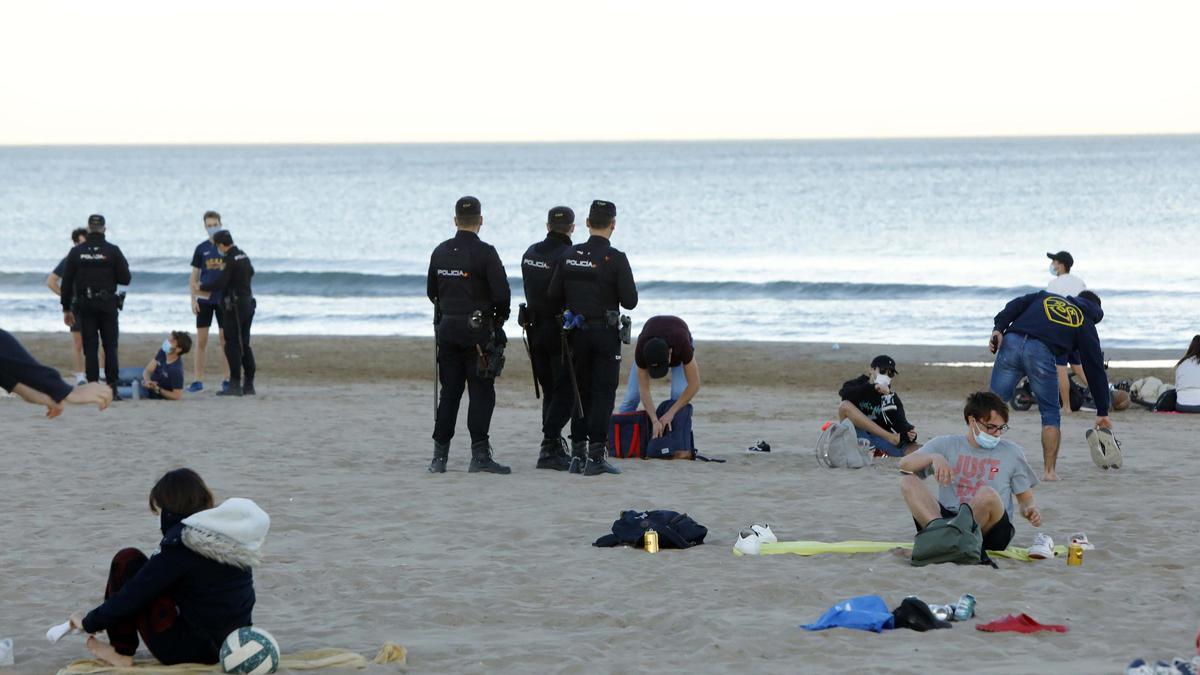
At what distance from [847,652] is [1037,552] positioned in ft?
6.93

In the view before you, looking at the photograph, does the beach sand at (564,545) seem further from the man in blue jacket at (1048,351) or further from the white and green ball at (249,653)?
the man in blue jacket at (1048,351)

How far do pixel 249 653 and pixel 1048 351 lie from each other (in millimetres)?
6448

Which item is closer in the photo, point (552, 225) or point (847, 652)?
point (847, 652)

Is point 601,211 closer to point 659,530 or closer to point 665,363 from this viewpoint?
point 665,363

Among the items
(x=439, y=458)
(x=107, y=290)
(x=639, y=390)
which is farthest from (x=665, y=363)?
(x=107, y=290)

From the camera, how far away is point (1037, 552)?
25.8 feet

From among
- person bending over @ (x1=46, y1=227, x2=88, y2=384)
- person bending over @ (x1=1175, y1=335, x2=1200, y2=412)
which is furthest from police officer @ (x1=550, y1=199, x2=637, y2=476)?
person bending over @ (x1=46, y1=227, x2=88, y2=384)

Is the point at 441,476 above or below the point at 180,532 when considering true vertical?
below

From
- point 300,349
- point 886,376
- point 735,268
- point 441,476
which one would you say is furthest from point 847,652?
point 735,268

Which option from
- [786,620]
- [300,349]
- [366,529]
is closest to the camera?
[786,620]

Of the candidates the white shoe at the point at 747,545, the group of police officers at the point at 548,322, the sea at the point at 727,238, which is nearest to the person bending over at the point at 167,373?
the group of police officers at the point at 548,322

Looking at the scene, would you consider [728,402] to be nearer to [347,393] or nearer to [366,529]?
[347,393]

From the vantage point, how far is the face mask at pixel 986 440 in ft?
25.3

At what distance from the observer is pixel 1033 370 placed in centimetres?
1044
